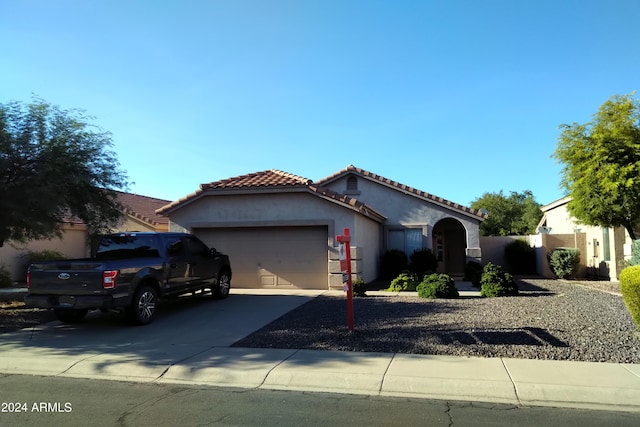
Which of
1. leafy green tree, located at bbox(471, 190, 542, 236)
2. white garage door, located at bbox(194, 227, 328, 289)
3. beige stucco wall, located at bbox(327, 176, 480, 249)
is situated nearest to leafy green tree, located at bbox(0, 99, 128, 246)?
white garage door, located at bbox(194, 227, 328, 289)

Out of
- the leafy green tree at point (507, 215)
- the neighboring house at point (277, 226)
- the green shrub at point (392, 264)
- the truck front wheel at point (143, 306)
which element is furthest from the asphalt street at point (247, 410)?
the leafy green tree at point (507, 215)

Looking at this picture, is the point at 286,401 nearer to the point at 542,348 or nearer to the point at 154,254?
the point at 542,348

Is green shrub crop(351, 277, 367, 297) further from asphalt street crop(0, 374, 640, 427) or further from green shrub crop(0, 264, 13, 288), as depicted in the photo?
green shrub crop(0, 264, 13, 288)

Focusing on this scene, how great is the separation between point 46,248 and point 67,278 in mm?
14668

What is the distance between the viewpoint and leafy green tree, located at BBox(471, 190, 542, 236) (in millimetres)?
44750

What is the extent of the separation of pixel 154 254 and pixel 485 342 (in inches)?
287

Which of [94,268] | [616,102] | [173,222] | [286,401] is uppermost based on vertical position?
[616,102]

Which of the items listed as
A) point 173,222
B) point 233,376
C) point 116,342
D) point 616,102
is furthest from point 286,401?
point 616,102

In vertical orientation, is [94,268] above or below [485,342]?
above

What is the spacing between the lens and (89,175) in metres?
11.7

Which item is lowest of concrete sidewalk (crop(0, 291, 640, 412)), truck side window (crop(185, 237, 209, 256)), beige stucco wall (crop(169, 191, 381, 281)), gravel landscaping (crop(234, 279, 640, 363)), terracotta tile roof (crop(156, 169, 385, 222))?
concrete sidewalk (crop(0, 291, 640, 412))

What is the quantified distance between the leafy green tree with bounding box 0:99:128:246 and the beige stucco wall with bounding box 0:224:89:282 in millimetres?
7483

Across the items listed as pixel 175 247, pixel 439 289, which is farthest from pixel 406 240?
pixel 175 247

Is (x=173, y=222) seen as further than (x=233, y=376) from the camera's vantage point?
Yes
